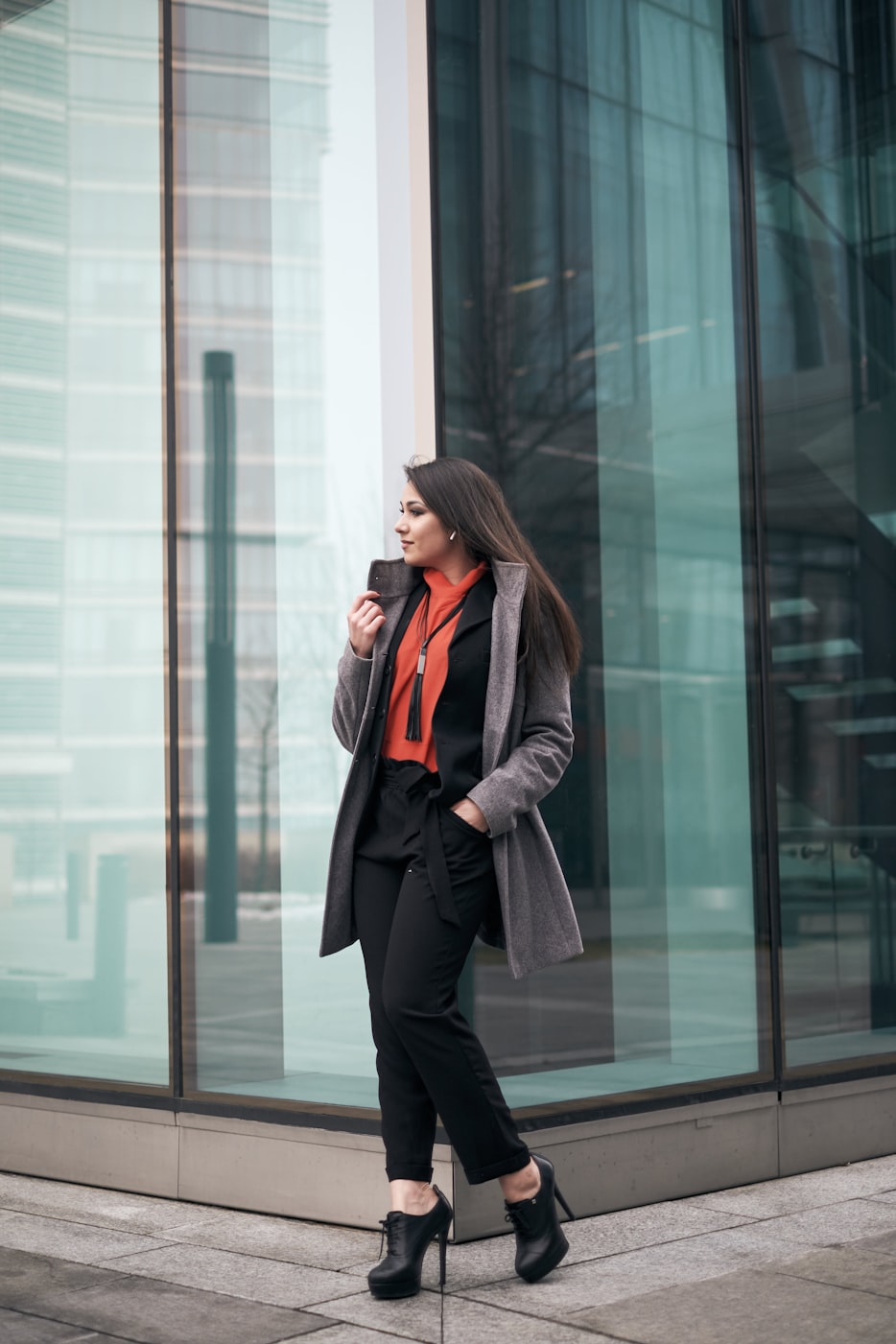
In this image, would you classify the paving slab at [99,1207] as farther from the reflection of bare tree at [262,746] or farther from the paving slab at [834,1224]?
the paving slab at [834,1224]

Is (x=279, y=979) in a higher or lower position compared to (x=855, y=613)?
lower

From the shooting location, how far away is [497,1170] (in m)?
3.83

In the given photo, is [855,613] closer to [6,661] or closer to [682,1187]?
[682,1187]

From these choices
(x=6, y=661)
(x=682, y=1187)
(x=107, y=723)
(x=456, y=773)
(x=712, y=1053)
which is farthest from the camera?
(x=6, y=661)

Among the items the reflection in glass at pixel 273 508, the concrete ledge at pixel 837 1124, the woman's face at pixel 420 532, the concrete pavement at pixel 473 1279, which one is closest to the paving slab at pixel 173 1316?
the concrete pavement at pixel 473 1279

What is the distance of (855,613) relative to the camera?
19.2 ft

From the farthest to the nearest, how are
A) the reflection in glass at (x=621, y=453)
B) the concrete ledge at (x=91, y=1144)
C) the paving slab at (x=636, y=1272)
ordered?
the concrete ledge at (x=91, y=1144), the reflection in glass at (x=621, y=453), the paving slab at (x=636, y=1272)

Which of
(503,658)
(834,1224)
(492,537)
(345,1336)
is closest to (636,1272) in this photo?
(834,1224)

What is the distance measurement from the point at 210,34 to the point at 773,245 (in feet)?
7.19

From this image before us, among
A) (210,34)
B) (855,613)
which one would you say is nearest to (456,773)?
(855,613)

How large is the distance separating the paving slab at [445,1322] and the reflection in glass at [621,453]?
1.02 m

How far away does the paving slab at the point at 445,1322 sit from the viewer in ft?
11.2

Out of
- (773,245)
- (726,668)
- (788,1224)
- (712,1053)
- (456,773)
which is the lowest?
(788,1224)

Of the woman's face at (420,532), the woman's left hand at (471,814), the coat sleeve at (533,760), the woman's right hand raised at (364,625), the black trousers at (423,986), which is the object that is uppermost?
the woman's face at (420,532)
